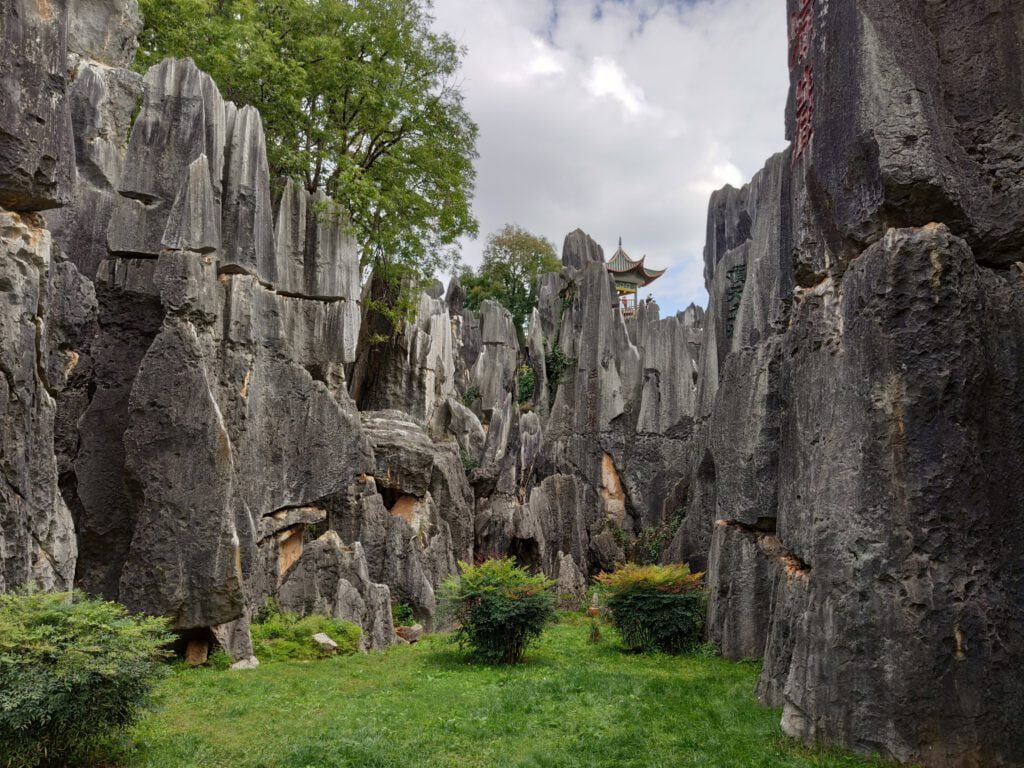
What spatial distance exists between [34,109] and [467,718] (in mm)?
6908

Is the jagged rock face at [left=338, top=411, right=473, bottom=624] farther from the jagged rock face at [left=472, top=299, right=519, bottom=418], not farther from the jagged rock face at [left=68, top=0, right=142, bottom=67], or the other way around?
the jagged rock face at [left=472, top=299, right=519, bottom=418]

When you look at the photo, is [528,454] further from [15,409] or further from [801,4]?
[15,409]

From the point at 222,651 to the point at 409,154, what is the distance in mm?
13365

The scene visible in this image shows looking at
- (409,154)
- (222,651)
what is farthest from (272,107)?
(222,651)

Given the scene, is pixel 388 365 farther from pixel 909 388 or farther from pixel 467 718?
pixel 909 388

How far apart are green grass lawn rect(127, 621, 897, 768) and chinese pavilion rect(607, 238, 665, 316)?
40112mm

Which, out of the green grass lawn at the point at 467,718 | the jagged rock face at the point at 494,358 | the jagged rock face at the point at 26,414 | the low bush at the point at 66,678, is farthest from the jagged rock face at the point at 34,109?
the jagged rock face at the point at 494,358

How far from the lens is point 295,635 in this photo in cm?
1277

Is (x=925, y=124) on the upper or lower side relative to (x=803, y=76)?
lower

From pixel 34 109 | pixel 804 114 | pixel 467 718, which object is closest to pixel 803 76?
pixel 804 114

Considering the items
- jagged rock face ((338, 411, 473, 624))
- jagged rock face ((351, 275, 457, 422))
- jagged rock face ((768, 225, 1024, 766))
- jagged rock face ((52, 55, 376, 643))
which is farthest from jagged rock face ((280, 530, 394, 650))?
jagged rock face ((768, 225, 1024, 766))

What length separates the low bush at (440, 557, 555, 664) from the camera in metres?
12.2

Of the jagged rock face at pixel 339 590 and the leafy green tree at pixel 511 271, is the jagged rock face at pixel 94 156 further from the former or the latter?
the leafy green tree at pixel 511 271

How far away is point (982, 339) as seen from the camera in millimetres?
6227
